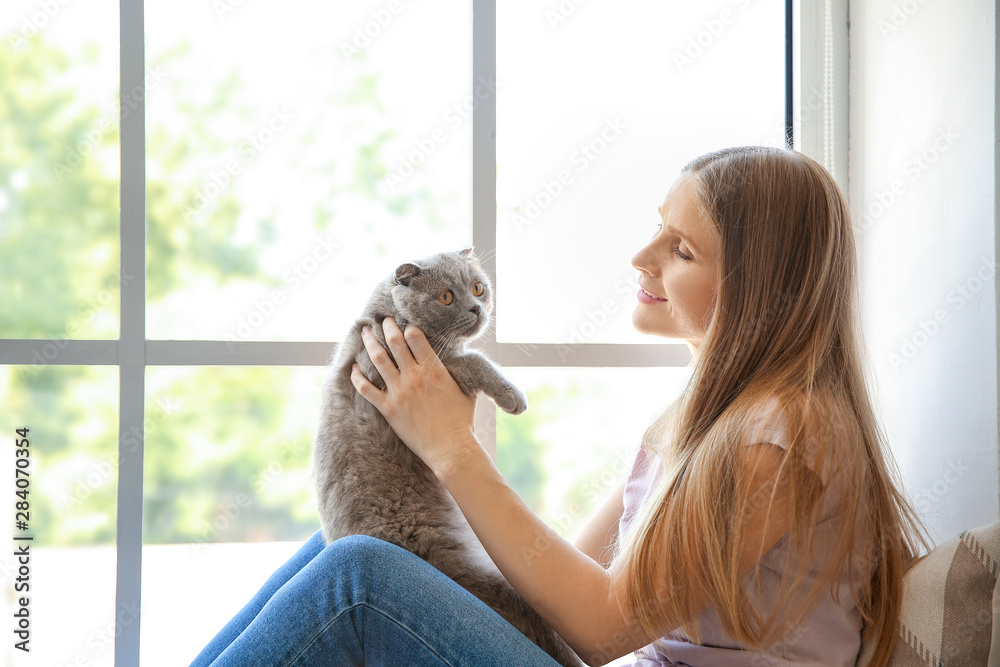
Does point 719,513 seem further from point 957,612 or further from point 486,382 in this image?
point 486,382

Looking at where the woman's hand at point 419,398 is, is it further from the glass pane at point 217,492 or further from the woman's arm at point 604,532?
the glass pane at point 217,492

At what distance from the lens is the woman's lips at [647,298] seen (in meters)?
1.20

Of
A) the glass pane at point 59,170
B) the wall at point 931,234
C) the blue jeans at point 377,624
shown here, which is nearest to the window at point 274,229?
the glass pane at point 59,170

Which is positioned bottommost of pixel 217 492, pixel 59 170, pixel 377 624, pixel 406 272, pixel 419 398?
pixel 217 492

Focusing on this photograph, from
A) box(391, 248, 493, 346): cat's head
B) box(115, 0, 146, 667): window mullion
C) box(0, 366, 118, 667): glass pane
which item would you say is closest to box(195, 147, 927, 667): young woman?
box(391, 248, 493, 346): cat's head

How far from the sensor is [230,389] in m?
1.59

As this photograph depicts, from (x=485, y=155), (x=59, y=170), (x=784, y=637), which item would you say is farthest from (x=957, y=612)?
(x=59, y=170)

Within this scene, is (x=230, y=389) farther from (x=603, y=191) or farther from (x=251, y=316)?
(x=603, y=191)

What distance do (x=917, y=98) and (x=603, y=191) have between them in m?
0.74

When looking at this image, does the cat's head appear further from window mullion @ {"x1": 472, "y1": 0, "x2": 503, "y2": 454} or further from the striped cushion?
the striped cushion

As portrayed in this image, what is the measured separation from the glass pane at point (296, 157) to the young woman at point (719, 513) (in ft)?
2.01

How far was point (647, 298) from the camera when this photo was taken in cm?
122

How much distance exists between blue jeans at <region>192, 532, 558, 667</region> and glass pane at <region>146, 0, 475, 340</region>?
0.78m

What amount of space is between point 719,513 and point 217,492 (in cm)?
128
